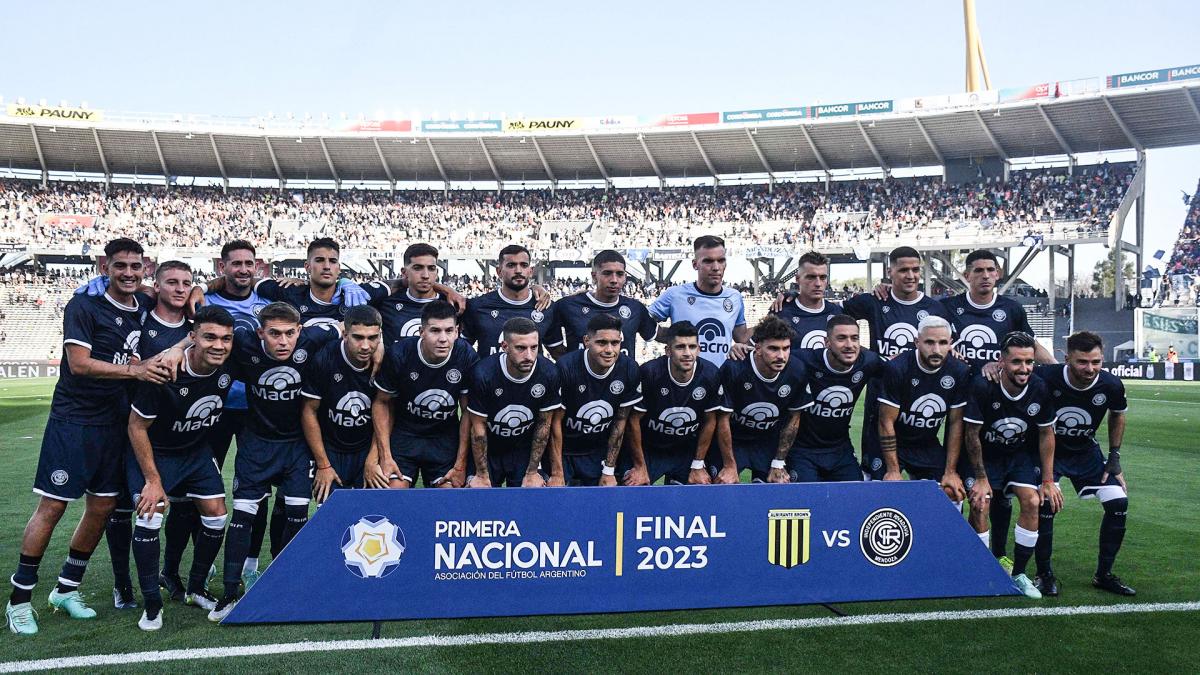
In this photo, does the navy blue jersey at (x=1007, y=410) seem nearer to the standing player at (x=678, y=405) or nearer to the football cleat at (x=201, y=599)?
the standing player at (x=678, y=405)

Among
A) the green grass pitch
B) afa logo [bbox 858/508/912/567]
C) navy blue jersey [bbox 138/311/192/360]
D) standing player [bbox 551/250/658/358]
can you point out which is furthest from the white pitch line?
standing player [bbox 551/250/658/358]

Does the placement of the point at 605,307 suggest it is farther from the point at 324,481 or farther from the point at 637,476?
the point at 324,481

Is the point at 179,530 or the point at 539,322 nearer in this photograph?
the point at 179,530

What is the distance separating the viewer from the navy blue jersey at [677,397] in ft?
19.8

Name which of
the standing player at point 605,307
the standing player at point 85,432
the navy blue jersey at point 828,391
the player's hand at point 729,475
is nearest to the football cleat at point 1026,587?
the navy blue jersey at point 828,391

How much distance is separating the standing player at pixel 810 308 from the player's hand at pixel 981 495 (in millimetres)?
1556

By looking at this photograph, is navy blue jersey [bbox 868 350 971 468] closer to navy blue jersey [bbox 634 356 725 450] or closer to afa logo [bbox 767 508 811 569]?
navy blue jersey [bbox 634 356 725 450]

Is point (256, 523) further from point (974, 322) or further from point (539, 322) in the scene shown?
point (974, 322)

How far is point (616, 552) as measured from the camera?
4906 mm

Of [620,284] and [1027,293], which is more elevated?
[620,284]

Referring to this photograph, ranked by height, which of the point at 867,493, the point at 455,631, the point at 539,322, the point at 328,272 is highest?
the point at 328,272

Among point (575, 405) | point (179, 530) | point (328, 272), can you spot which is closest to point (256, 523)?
point (179, 530)

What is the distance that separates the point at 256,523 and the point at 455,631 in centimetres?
192

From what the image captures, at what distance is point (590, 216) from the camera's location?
42.9 metres
